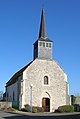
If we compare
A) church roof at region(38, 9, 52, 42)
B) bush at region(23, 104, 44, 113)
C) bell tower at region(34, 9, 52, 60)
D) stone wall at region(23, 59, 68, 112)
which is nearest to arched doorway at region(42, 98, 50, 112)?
stone wall at region(23, 59, 68, 112)

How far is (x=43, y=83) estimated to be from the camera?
42.5m

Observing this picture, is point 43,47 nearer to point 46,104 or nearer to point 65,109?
point 46,104

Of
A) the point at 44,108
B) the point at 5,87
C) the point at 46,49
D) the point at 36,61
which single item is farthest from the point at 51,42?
the point at 5,87

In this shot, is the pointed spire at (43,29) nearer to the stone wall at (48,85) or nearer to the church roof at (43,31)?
the church roof at (43,31)

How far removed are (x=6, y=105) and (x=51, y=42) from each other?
12765mm

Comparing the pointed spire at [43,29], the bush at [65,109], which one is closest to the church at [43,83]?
the pointed spire at [43,29]

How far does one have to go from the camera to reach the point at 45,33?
45906 mm

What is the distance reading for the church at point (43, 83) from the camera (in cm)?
4150

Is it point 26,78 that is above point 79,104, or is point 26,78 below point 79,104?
above

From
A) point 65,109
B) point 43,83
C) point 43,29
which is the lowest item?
point 65,109

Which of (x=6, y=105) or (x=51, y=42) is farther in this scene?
(x=51, y=42)

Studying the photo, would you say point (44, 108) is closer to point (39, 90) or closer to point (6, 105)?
point (39, 90)

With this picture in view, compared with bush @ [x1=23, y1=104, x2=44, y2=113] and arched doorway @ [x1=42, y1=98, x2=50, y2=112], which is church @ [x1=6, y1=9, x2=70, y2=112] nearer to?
arched doorway @ [x1=42, y1=98, x2=50, y2=112]

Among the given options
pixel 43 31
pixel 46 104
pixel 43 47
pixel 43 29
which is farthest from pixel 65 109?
pixel 43 29
